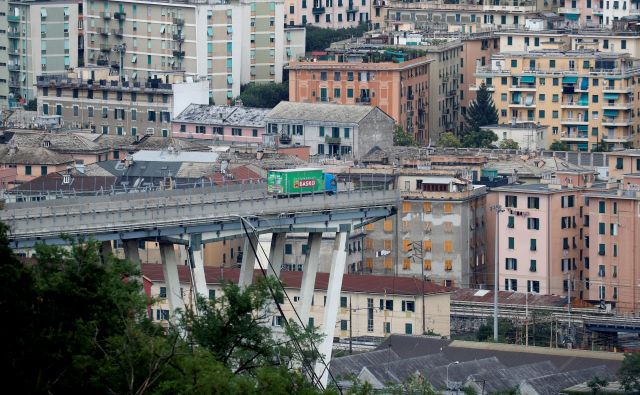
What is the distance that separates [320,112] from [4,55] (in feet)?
77.3

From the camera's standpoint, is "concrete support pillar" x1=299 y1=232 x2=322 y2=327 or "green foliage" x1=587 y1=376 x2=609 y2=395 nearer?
"concrete support pillar" x1=299 y1=232 x2=322 y2=327

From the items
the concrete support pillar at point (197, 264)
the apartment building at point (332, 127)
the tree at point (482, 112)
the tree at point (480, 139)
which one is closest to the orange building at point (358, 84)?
the tree at point (482, 112)

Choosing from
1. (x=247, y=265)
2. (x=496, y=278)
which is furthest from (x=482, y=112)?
(x=247, y=265)

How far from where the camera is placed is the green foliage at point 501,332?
76.3m

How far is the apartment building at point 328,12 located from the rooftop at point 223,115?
22364mm

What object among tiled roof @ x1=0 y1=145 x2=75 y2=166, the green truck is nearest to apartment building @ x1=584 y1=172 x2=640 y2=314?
the green truck

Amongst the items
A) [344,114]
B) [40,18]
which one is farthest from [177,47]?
[344,114]

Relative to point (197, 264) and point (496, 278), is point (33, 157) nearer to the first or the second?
point (496, 278)

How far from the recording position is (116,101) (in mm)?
109938

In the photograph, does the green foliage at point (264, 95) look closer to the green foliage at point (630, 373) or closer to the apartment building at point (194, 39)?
the apartment building at point (194, 39)

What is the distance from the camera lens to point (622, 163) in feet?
300

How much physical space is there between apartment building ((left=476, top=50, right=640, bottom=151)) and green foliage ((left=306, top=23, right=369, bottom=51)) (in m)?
18.7

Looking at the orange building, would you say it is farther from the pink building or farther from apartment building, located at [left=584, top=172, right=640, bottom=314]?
apartment building, located at [left=584, top=172, right=640, bottom=314]

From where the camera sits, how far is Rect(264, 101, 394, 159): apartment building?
10094cm
